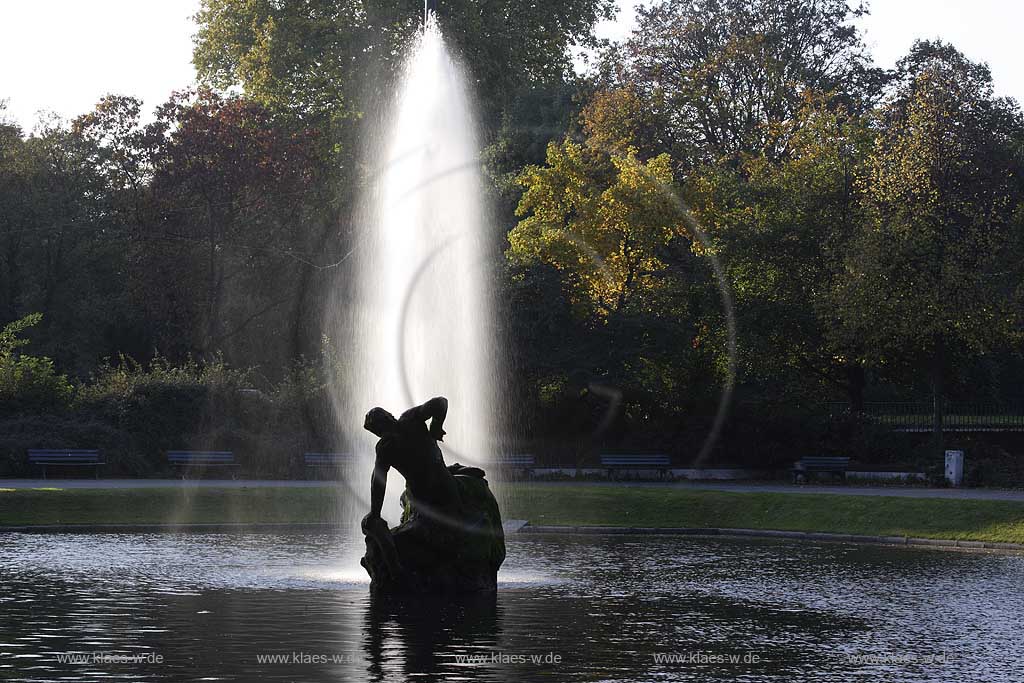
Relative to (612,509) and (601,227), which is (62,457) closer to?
(612,509)

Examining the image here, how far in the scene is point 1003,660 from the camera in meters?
15.9

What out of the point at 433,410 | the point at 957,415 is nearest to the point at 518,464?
the point at 957,415

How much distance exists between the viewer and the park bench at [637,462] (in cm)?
4381

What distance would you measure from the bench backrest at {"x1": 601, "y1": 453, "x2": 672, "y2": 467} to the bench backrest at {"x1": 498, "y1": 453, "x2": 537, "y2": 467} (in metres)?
2.36

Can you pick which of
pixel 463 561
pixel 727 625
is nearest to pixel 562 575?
pixel 463 561

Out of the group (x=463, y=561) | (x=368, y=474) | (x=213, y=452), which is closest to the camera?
(x=463, y=561)

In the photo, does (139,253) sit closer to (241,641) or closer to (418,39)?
(418,39)

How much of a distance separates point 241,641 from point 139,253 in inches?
2181

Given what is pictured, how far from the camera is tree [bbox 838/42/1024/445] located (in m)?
41.9

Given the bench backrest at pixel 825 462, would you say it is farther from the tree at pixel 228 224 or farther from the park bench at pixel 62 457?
the tree at pixel 228 224

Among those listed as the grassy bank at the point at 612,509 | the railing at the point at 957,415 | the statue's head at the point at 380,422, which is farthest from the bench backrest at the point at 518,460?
the statue's head at the point at 380,422

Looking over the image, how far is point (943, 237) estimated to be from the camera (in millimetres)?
43375

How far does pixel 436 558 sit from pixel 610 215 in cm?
3123

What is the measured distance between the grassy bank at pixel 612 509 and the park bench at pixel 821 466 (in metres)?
8.05
